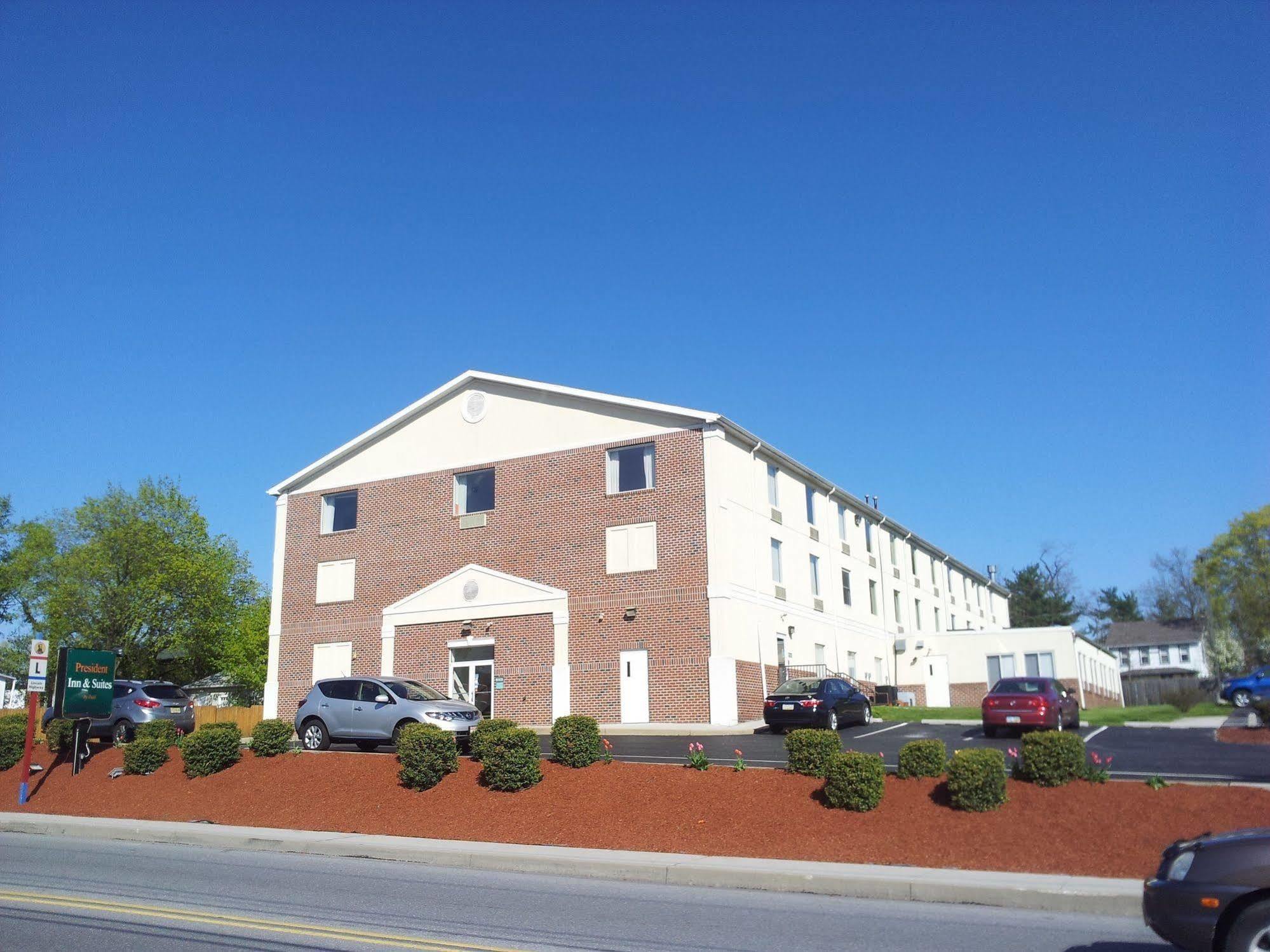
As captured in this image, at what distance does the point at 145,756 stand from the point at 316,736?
3.32 meters

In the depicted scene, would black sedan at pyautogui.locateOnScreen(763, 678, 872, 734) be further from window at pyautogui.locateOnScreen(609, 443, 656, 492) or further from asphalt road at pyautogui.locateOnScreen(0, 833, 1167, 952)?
asphalt road at pyautogui.locateOnScreen(0, 833, 1167, 952)

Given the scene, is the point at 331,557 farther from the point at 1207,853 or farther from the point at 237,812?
the point at 1207,853

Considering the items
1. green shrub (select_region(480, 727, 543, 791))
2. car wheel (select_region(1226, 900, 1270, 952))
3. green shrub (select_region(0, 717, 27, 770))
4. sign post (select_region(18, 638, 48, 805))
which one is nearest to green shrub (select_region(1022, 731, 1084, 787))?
car wheel (select_region(1226, 900, 1270, 952))

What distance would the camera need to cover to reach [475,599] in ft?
107

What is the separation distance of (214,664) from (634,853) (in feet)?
154

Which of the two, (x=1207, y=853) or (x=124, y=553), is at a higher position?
(x=124, y=553)

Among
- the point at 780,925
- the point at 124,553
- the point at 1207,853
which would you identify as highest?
the point at 124,553

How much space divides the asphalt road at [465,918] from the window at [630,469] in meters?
19.1

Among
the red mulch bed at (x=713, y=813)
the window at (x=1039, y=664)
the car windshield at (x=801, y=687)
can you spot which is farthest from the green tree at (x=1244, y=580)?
the red mulch bed at (x=713, y=813)

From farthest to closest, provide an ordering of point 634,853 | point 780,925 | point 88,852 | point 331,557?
point 331,557
point 88,852
point 634,853
point 780,925

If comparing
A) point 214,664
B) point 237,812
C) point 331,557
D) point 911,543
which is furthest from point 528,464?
point 214,664

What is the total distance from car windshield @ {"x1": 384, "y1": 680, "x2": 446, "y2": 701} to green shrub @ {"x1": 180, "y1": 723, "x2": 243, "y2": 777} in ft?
10.8

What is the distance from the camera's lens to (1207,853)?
673cm

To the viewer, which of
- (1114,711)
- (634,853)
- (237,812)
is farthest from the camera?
(1114,711)
